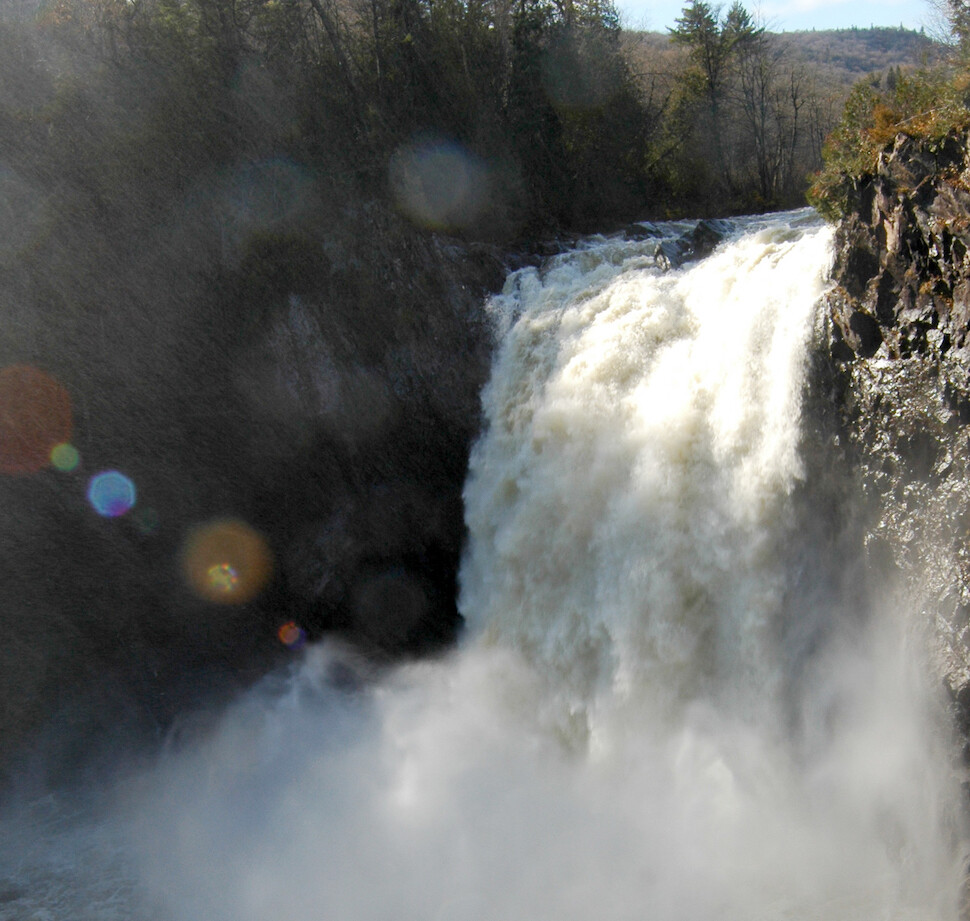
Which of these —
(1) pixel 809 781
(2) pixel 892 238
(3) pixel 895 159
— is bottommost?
(1) pixel 809 781

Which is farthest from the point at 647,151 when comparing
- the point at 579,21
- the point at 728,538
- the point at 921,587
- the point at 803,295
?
the point at 921,587

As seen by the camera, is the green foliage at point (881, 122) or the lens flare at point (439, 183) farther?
the lens flare at point (439, 183)

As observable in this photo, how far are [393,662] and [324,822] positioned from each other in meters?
3.32

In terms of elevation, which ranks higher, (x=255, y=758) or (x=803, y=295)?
(x=803, y=295)

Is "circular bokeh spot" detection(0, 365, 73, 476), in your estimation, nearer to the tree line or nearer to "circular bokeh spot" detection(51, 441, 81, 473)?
"circular bokeh spot" detection(51, 441, 81, 473)

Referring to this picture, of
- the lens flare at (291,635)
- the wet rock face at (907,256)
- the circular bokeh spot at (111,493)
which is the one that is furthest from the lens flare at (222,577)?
the wet rock face at (907,256)

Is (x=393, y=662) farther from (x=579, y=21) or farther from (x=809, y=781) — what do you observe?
(x=579, y=21)

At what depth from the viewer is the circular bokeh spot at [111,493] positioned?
13.2 m

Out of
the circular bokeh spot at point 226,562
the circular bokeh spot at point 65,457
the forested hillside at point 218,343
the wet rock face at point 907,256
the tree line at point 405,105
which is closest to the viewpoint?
the wet rock face at point 907,256

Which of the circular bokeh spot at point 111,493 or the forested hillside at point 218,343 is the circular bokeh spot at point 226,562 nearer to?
the forested hillside at point 218,343

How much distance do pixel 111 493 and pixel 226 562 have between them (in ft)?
7.68

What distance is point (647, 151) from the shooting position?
2261 cm

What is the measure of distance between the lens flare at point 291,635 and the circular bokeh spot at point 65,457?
4.66 metres

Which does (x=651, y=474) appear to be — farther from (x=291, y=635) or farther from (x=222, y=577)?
(x=222, y=577)
